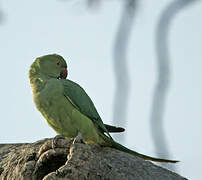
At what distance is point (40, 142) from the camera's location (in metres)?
4.71

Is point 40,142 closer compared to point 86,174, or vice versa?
point 86,174

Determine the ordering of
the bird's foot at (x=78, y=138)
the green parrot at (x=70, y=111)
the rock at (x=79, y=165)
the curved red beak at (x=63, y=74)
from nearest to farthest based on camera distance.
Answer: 1. the rock at (x=79, y=165)
2. the bird's foot at (x=78, y=138)
3. the green parrot at (x=70, y=111)
4. the curved red beak at (x=63, y=74)

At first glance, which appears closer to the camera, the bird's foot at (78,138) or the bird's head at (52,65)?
the bird's foot at (78,138)

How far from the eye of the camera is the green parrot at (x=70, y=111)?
185 inches

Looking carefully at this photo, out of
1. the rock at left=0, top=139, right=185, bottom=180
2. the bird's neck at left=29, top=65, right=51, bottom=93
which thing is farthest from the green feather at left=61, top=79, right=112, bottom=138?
the rock at left=0, top=139, right=185, bottom=180

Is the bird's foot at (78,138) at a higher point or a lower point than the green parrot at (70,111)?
lower

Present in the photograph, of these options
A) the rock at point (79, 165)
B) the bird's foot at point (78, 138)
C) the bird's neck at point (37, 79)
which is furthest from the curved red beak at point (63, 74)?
the rock at point (79, 165)

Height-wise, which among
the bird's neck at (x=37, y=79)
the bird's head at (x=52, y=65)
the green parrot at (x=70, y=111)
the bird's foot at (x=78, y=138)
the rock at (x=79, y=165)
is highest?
the bird's head at (x=52, y=65)

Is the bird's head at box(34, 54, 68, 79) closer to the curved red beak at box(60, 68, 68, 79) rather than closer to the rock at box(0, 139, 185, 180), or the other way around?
the curved red beak at box(60, 68, 68, 79)

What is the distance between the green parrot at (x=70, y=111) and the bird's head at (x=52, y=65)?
0.16 meters

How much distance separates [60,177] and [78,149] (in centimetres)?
35

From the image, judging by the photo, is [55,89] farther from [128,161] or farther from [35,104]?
[128,161]

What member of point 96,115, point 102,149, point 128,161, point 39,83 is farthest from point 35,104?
Result: point 128,161

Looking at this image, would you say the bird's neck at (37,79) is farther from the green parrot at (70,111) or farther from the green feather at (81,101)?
the green feather at (81,101)
